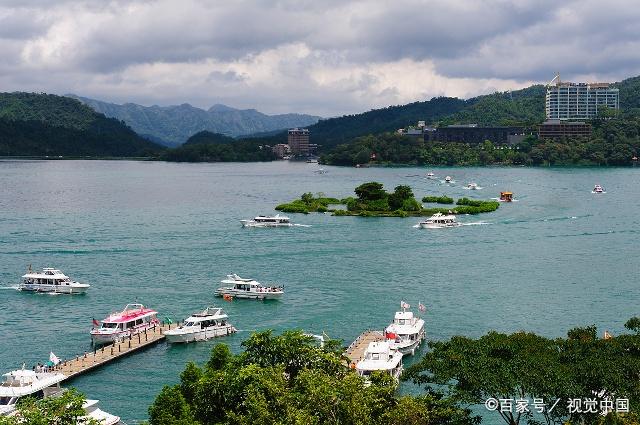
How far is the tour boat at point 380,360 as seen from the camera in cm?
3397

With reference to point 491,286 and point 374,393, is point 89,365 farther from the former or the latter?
point 491,286

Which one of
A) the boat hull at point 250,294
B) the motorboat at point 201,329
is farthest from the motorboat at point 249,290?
the motorboat at point 201,329

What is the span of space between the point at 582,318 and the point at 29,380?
1157 inches

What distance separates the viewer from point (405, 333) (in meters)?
39.6

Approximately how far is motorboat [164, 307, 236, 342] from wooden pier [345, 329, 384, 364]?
294 inches

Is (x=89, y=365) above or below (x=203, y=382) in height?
below

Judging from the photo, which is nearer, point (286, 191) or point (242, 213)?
point (242, 213)

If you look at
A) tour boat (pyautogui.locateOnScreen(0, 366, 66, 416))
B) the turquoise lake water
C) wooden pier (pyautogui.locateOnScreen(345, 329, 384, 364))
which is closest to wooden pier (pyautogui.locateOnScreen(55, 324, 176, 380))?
the turquoise lake water

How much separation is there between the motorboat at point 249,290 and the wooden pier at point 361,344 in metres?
9.96

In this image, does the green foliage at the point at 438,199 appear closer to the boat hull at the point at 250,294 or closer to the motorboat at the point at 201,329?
the boat hull at the point at 250,294

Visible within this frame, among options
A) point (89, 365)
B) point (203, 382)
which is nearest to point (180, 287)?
point (89, 365)

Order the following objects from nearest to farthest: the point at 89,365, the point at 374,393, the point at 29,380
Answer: the point at 374,393 → the point at 29,380 → the point at 89,365

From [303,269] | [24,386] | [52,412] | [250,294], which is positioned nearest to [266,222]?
[303,269]

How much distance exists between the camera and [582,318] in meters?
45.3
